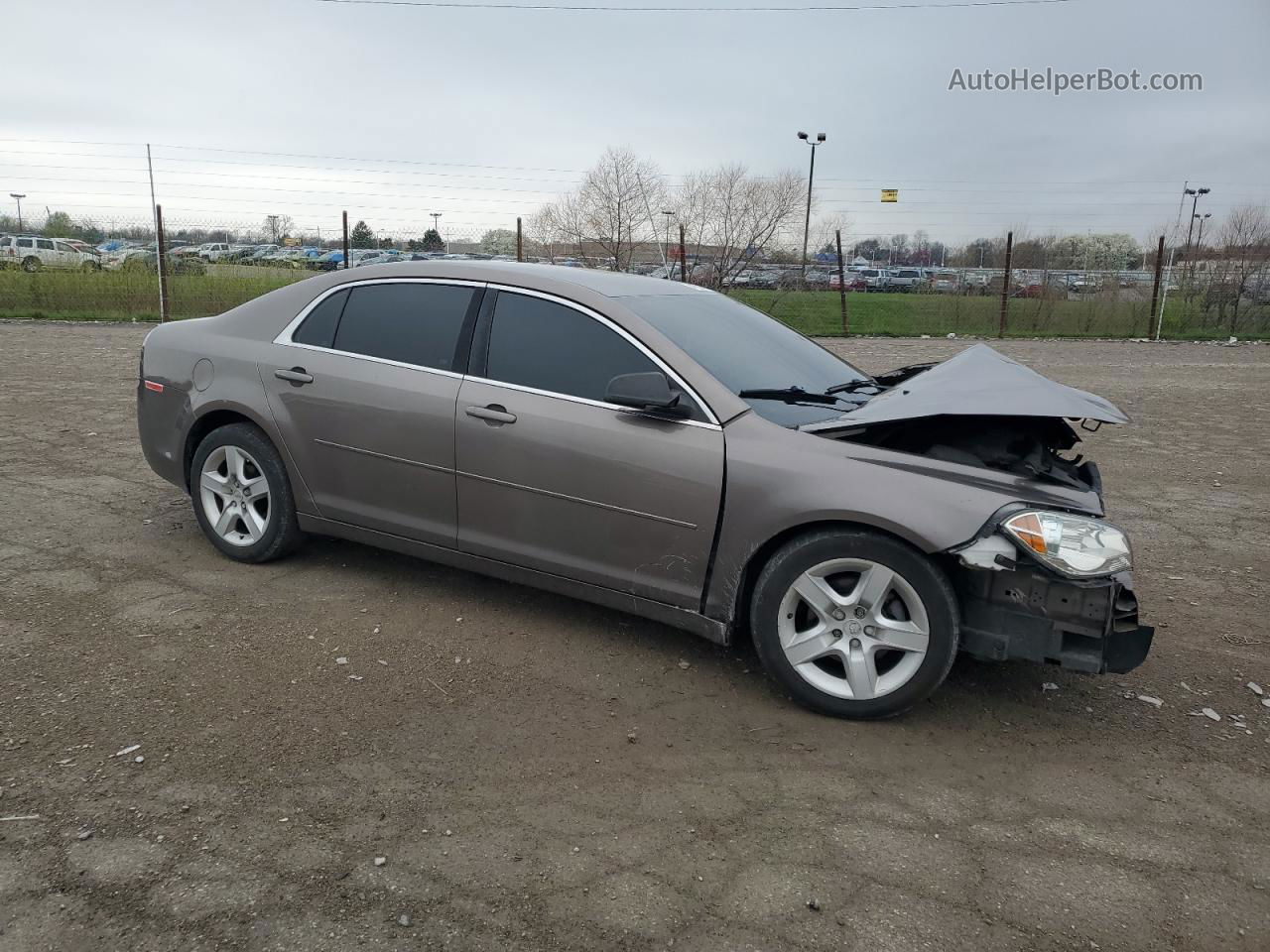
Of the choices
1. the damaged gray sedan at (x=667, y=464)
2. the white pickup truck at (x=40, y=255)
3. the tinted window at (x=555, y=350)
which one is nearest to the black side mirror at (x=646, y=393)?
the damaged gray sedan at (x=667, y=464)

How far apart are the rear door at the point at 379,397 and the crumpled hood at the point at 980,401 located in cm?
164

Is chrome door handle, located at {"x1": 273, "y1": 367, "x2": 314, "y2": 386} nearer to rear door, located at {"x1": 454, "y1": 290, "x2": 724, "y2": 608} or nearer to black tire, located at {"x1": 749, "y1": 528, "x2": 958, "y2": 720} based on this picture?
rear door, located at {"x1": 454, "y1": 290, "x2": 724, "y2": 608}

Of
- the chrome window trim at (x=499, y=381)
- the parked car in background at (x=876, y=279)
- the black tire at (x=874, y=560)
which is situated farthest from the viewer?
the parked car in background at (x=876, y=279)

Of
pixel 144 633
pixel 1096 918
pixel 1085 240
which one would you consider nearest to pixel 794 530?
pixel 1096 918

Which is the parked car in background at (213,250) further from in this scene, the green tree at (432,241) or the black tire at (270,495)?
the black tire at (270,495)

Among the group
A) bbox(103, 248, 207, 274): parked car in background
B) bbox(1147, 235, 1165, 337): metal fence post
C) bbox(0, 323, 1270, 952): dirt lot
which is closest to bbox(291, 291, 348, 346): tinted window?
bbox(0, 323, 1270, 952): dirt lot

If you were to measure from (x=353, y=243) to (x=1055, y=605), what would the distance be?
55.8 ft

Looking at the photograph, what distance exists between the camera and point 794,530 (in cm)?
349

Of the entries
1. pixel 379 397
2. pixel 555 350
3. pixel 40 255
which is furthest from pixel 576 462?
pixel 40 255

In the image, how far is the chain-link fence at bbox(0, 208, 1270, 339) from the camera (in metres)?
18.2

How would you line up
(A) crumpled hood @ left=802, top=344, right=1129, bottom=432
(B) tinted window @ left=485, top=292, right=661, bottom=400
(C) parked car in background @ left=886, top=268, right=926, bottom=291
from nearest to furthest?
1. (A) crumpled hood @ left=802, top=344, right=1129, bottom=432
2. (B) tinted window @ left=485, top=292, right=661, bottom=400
3. (C) parked car in background @ left=886, top=268, right=926, bottom=291

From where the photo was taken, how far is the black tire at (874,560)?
128 inches

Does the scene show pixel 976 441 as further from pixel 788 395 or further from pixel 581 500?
pixel 581 500

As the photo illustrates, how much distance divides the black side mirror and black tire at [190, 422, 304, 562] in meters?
1.91
